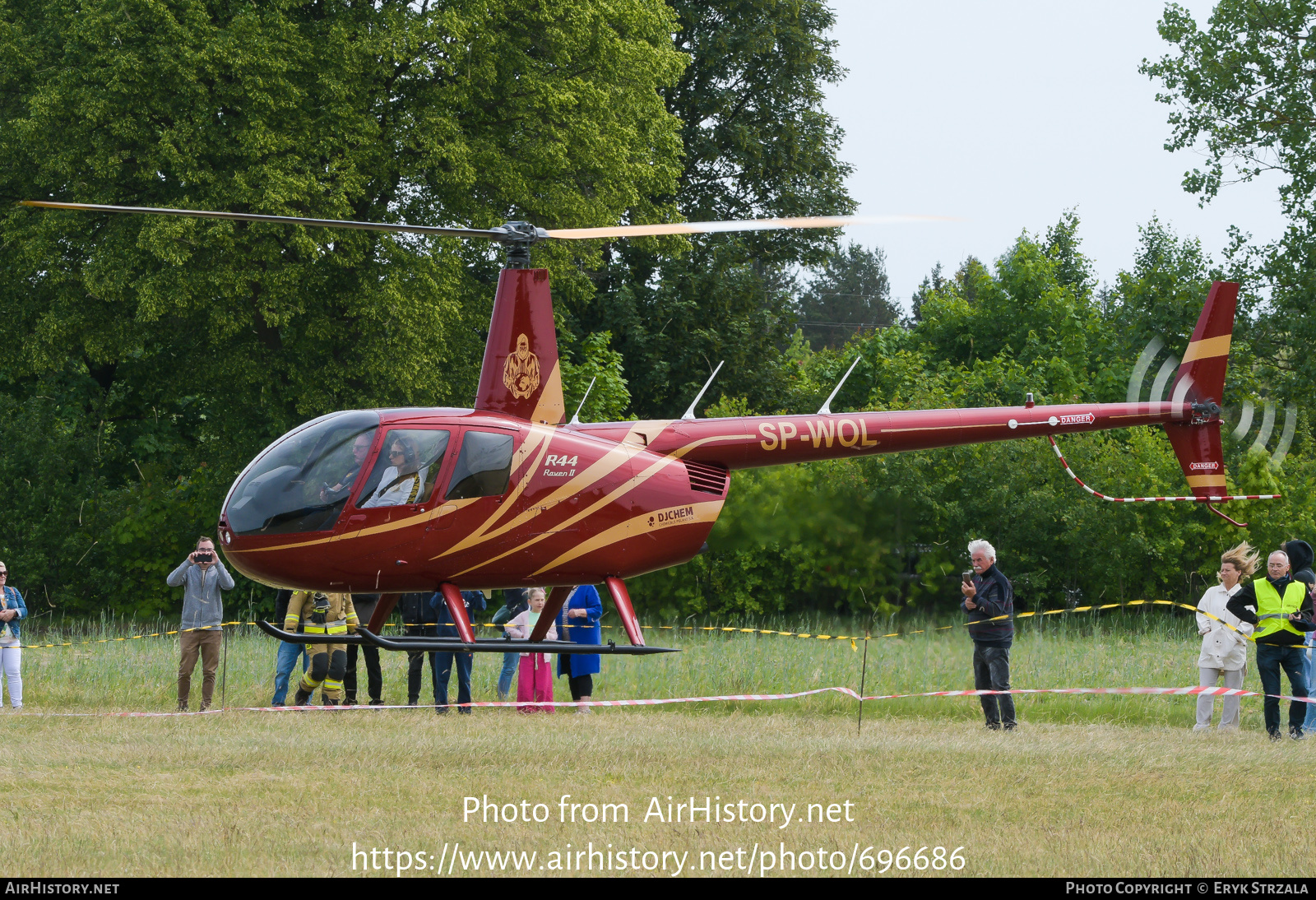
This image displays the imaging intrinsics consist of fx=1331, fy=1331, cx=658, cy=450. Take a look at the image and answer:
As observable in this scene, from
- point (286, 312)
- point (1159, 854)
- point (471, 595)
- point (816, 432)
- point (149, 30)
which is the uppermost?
point (149, 30)

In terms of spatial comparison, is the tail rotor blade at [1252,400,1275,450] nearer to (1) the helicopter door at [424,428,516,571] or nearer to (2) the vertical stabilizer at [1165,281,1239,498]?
(2) the vertical stabilizer at [1165,281,1239,498]

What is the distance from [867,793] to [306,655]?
23.1 ft

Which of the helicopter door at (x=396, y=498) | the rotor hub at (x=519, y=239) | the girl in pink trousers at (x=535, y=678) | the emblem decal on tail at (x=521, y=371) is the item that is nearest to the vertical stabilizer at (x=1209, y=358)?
the emblem decal on tail at (x=521, y=371)

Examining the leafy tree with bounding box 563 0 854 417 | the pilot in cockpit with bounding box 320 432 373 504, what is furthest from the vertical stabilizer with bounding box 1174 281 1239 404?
the leafy tree with bounding box 563 0 854 417

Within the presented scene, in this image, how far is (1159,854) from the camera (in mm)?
7270

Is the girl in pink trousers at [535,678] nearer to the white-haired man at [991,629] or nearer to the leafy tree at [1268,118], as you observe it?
the white-haired man at [991,629]

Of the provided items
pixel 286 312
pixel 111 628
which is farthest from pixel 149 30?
pixel 111 628

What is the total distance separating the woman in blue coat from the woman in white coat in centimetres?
576

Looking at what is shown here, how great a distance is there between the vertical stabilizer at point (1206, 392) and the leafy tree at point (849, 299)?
82.3 meters

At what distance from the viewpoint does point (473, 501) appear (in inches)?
385

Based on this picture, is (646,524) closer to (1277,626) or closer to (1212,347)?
(1277,626)

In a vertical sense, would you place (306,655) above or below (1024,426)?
below

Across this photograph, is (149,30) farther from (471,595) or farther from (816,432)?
(816,432)

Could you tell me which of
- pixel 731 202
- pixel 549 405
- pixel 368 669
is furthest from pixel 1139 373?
pixel 731 202
